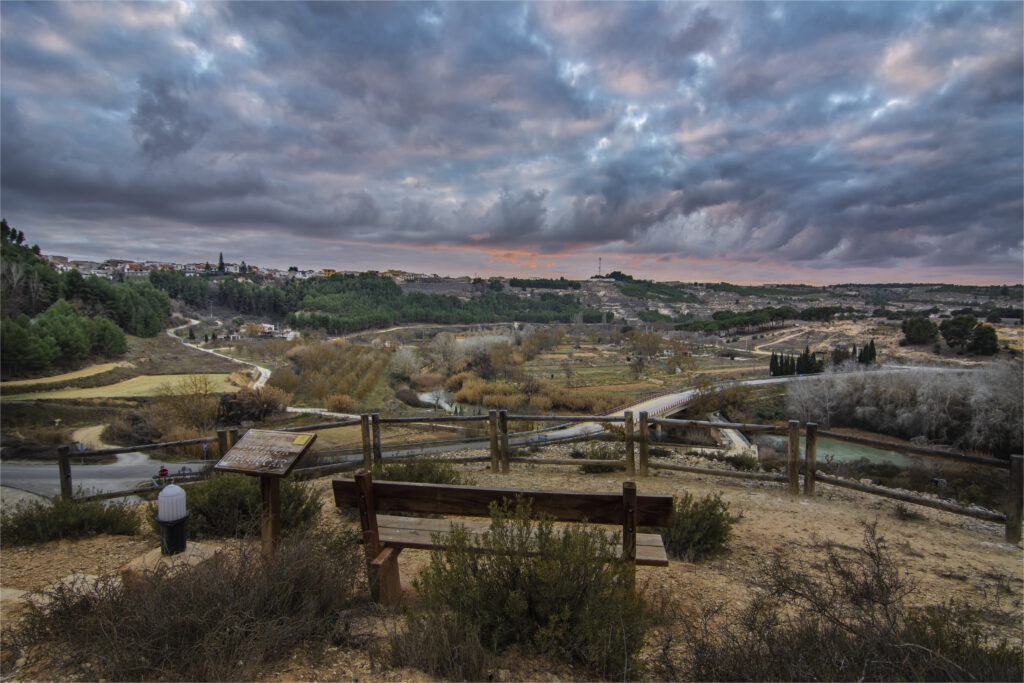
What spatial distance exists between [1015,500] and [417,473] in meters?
6.58

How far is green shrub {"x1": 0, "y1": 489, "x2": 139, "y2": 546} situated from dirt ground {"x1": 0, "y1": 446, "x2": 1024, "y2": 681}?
0.13 m

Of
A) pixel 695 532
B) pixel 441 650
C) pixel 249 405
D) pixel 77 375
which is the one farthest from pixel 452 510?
pixel 77 375

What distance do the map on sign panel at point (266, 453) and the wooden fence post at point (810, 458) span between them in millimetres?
5988

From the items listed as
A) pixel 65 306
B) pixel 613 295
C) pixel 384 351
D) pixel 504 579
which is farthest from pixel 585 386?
pixel 613 295

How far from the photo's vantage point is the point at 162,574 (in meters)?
2.58

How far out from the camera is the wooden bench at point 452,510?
2.84 metres

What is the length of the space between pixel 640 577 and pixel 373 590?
212cm

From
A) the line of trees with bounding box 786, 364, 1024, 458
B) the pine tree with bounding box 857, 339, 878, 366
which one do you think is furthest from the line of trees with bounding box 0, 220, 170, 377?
the pine tree with bounding box 857, 339, 878, 366

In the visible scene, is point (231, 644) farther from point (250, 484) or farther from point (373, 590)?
point (250, 484)

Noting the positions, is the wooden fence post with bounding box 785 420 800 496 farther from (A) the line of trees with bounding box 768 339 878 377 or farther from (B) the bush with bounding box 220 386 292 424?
(A) the line of trees with bounding box 768 339 878 377

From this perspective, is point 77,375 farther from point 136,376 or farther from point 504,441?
point 504,441

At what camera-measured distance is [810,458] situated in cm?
645

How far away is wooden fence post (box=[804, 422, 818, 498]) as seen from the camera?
20.5ft

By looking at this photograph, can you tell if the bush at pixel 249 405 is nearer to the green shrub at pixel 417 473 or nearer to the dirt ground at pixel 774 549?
the dirt ground at pixel 774 549
